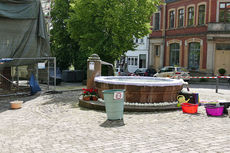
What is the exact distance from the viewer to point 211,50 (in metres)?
28.3

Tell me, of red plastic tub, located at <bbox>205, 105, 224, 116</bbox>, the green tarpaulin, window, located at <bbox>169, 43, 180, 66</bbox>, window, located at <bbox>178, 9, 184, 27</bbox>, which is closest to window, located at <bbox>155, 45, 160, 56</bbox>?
window, located at <bbox>169, 43, 180, 66</bbox>

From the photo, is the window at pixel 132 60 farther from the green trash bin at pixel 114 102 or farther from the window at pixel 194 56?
the green trash bin at pixel 114 102

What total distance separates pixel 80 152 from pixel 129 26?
13.2m

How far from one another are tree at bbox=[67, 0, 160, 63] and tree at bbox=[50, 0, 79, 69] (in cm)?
729

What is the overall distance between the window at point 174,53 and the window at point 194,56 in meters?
2.18

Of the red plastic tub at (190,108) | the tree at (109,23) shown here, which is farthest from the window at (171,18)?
the red plastic tub at (190,108)

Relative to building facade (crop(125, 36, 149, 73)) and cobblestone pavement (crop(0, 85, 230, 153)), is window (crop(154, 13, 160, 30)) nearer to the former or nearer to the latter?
building facade (crop(125, 36, 149, 73))

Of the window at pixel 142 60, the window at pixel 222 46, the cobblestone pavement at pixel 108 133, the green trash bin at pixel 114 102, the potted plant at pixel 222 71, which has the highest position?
the window at pixel 222 46

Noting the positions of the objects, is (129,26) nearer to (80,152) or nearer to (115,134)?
(115,134)

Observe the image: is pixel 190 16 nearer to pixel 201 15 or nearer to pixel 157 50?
pixel 201 15

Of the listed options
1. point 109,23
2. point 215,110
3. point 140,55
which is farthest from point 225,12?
point 215,110

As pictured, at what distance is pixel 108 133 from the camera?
7043mm

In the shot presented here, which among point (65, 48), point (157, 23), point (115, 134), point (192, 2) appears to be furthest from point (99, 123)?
point (157, 23)

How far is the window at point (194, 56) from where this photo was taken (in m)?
30.2
